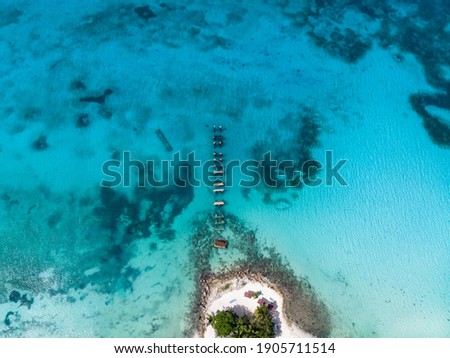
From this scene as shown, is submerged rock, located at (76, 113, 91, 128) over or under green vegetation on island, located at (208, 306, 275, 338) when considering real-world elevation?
over

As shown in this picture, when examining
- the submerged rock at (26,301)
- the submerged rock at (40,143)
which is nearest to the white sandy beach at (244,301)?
the submerged rock at (26,301)

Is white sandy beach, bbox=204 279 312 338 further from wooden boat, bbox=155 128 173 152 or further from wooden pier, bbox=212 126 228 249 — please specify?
wooden boat, bbox=155 128 173 152

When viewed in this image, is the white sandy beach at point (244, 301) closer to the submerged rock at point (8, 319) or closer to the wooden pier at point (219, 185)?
the wooden pier at point (219, 185)

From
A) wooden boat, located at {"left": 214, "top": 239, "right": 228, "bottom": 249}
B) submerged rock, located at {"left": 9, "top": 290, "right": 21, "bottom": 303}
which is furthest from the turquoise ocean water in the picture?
wooden boat, located at {"left": 214, "top": 239, "right": 228, "bottom": 249}

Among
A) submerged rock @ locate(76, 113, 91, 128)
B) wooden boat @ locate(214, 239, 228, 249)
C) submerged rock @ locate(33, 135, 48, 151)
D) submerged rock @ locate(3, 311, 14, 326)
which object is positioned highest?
submerged rock @ locate(76, 113, 91, 128)

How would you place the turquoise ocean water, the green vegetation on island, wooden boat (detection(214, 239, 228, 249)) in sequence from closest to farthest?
the green vegetation on island
the turquoise ocean water
wooden boat (detection(214, 239, 228, 249))

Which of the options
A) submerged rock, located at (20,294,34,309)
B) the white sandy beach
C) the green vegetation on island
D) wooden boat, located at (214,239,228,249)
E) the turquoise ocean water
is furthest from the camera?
wooden boat, located at (214,239,228,249)
